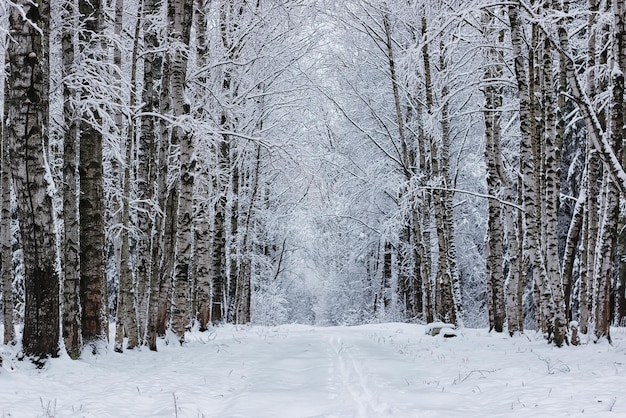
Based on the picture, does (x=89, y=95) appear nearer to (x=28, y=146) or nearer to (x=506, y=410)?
(x=28, y=146)

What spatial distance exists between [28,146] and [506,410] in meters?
6.34

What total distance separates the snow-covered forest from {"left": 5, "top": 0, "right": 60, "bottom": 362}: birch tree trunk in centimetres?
2

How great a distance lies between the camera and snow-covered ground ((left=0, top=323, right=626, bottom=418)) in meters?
5.11

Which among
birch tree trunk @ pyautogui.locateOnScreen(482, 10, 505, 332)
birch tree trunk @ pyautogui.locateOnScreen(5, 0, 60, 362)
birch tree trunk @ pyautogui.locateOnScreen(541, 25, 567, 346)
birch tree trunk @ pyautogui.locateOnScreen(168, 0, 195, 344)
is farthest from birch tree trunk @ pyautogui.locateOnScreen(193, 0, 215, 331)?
birch tree trunk @ pyautogui.locateOnScreen(541, 25, 567, 346)

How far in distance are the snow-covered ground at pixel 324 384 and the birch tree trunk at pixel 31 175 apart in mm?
540

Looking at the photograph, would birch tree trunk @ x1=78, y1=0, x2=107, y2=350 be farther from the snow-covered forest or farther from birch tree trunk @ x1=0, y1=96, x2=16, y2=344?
birch tree trunk @ x1=0, y1=96, x2=16, y2=344

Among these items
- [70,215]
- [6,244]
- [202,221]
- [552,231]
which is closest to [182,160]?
[70,215]

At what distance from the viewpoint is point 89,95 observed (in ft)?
27.5

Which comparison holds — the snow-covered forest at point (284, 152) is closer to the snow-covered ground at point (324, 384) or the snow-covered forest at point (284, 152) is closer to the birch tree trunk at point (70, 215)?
the birch tree trunk at point (70, 215)

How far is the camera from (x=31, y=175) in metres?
6.60

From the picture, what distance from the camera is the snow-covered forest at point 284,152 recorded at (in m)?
7.82

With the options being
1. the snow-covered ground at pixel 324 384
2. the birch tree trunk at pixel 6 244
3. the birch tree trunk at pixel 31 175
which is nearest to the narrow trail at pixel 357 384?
the snow-covered ground at pixel 324 384

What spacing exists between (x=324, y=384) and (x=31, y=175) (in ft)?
15.1

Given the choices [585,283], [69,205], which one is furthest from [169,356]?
[585,283]
